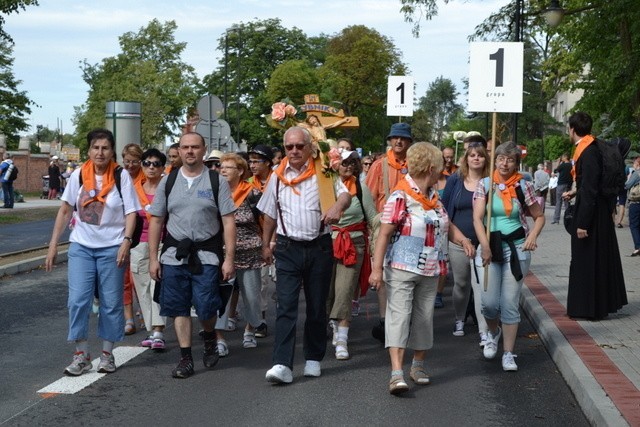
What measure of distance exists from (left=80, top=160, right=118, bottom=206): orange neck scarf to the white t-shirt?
0.09 feet

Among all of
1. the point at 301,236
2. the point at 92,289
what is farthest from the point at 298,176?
the point at 92,289

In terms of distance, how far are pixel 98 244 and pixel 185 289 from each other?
0.71m

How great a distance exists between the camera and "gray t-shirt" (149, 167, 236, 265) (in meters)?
7.47

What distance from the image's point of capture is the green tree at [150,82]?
236ft

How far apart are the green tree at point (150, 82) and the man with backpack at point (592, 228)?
197 feet

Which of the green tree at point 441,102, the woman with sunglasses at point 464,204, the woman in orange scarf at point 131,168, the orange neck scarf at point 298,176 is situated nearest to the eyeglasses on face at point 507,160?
the woman with sunglasses at point 464,204

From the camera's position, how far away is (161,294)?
758 cm

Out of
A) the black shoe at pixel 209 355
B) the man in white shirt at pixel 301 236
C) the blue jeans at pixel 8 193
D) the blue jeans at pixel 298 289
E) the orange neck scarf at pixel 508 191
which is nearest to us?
the blue jeans at pixel 298 289

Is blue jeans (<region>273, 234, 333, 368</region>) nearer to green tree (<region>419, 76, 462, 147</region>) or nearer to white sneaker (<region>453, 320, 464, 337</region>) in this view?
white sneaker (<region>453, 320, 464, 337</region>)

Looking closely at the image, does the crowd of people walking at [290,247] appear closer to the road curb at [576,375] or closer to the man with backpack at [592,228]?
the road curb at [576,375]

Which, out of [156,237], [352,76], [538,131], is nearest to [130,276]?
[156,237]

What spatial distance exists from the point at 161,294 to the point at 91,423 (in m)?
1.64

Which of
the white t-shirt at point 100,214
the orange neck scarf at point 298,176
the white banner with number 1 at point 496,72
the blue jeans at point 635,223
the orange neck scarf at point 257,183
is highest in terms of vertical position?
the white banner with number 1 at point 496,72

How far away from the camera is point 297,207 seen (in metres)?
7.48
